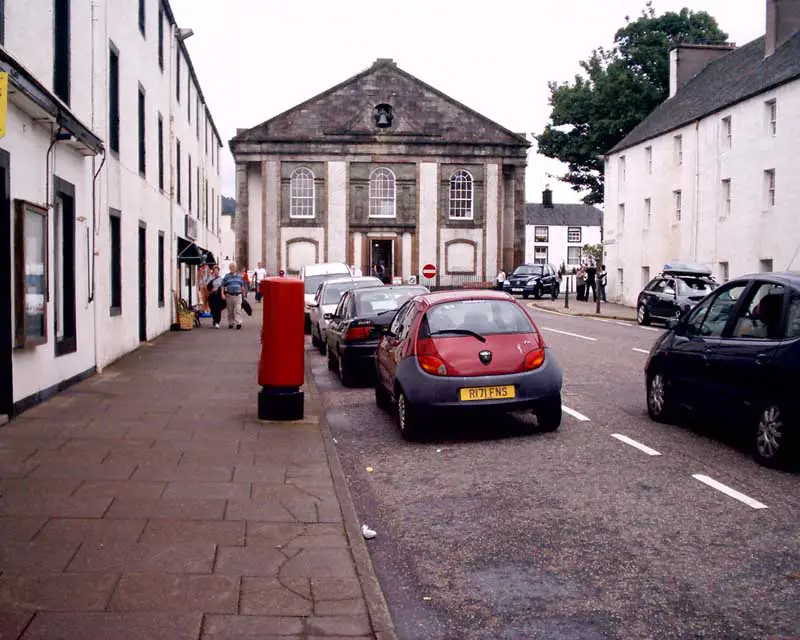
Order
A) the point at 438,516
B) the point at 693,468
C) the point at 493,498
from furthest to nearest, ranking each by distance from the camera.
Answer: the point at 693,468, the point at 493,498, the point at 438,516

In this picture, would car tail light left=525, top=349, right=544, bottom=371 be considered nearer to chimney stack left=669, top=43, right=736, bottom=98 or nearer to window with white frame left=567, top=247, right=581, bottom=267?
chimney stack left=669, top=43, right=736, bottom=98

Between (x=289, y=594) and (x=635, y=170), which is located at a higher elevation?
(x=635, y=170)

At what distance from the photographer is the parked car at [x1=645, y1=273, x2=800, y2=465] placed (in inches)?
305

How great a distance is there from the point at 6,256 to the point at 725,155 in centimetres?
2937

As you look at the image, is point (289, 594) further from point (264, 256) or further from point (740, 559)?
point (264, 256)

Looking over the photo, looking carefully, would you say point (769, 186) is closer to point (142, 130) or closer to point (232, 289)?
point (232, 289)

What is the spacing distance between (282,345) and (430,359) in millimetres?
1731

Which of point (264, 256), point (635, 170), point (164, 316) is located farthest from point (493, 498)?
point (264, 256)

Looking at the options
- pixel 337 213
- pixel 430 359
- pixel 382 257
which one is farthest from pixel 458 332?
pixel 382 257

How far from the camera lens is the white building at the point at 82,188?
404 inches

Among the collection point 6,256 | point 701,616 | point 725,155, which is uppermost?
point 725,155

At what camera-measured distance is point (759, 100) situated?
31609 mm

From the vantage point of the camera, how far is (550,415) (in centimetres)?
994

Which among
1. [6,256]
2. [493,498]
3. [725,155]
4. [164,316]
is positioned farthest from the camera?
[725,155]
